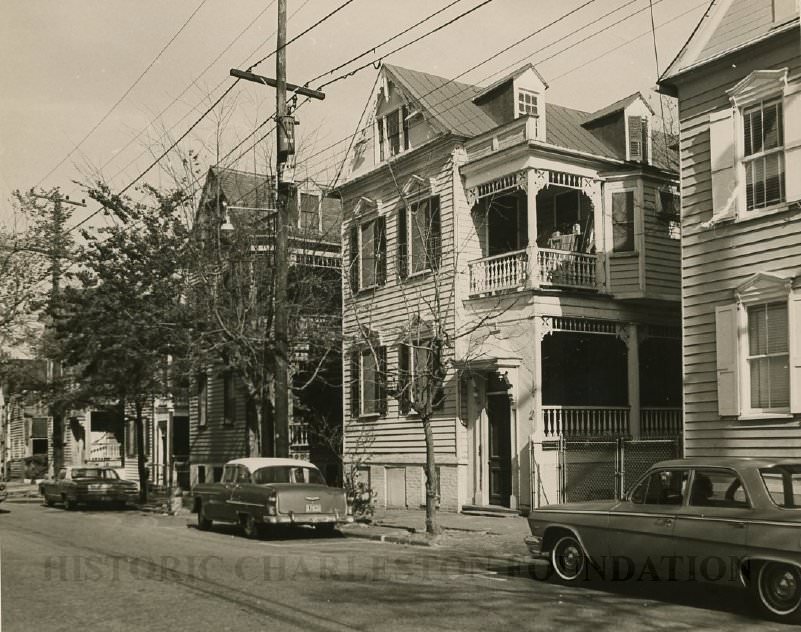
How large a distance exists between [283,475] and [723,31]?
37.4ft

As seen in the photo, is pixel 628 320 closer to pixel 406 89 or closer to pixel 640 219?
pixel 640 219

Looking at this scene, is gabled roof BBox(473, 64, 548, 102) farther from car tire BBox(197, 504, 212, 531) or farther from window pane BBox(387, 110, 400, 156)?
car tire BBox(197, 504, 212, 531)

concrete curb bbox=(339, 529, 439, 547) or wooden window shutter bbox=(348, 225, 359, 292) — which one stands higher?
wooden window shutter bbox=(348, 225, 359, 292)

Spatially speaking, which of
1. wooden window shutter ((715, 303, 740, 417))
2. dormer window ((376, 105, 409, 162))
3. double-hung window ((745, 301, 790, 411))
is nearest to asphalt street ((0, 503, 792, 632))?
wooden window shutter ((715, 303, 740, 417))

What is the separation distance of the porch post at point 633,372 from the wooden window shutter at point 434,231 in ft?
15.8

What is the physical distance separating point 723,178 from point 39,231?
28.5m

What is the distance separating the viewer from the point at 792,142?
47.9ft

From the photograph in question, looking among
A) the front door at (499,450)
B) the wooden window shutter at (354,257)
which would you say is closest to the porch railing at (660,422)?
the front door at (499,450)

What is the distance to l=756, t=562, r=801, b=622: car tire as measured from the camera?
870 cm

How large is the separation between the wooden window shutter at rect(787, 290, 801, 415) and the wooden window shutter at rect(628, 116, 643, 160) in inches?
374

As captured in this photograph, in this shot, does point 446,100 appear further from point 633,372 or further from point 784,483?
point 784,483

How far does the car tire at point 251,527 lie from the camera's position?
17.2m

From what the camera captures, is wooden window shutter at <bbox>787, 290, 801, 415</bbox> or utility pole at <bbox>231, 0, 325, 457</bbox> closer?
wooden window shutter at <bbox>787, 290, 801, 415</bbox>

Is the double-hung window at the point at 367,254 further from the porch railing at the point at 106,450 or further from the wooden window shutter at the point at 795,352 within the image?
the porch railing at the point at 106,450
